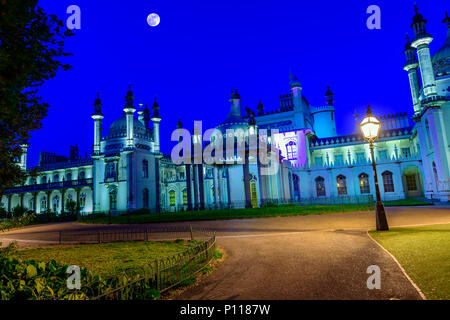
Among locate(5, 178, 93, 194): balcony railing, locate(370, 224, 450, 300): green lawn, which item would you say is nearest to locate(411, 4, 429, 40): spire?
locate(370, 224, 450, 300): green lawn

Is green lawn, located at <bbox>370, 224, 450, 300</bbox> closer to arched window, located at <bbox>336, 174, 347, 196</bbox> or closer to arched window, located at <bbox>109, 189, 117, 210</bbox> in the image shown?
arched window, located at <bbox>336, 174, 347, 196</bbox>

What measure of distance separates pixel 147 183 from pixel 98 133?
12.1 meters

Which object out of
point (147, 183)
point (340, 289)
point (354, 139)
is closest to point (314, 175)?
point (354, 139)

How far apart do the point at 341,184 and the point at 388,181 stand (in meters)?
6.52

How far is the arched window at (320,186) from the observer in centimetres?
4359

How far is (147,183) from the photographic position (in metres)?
44.2

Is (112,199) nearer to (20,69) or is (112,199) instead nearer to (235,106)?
(235,106)

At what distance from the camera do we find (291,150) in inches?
A: 1885

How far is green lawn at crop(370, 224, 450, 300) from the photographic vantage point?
4.91 metres

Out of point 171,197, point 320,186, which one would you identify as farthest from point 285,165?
point 171,197

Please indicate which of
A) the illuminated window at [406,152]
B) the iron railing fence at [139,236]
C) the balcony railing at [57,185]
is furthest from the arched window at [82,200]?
the illuminated window at [406,152]

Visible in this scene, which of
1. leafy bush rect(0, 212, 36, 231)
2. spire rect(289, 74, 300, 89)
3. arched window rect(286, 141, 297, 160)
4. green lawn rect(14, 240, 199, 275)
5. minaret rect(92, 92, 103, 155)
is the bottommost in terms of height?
green lawn rect(14, 240, 199, 275)

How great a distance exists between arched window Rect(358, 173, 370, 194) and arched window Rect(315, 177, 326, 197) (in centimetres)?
545

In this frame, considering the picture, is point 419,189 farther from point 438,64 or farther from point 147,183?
point 147,183
